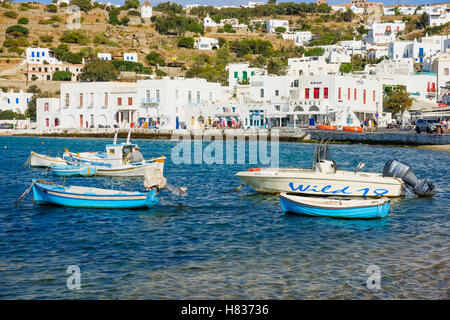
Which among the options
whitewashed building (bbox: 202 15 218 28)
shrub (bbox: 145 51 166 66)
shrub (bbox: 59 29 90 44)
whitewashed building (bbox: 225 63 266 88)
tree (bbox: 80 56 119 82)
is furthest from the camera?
whitewashed building (bbox: 202 15 218 28)

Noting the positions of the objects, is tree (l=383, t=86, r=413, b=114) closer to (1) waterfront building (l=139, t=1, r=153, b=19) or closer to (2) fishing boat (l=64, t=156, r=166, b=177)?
(2) fishing boat (l=64, t=156, r=166, b=177)

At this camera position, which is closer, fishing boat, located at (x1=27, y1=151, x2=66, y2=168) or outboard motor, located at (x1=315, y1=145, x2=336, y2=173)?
A: outboard motor, located at (x1=315, y1=145, x2=336, y2=173)

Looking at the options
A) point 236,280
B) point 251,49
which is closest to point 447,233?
point 236,280

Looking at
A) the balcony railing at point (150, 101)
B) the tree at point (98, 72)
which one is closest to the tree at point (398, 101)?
the balcony railing at point (150, 101)

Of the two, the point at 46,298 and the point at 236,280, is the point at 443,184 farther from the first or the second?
the point at 46,298

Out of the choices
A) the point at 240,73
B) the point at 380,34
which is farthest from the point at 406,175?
the point at 380,34

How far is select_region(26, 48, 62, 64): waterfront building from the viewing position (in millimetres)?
131925

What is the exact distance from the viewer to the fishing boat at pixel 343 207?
63.6ft

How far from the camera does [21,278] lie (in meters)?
13.2

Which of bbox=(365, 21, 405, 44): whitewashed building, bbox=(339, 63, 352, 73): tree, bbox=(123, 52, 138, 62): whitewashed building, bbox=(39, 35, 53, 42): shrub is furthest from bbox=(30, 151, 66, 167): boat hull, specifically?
bbox=(39, 35, 53, 42): shrub

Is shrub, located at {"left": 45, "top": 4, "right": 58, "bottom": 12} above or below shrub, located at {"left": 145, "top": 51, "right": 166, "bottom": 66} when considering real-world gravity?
above

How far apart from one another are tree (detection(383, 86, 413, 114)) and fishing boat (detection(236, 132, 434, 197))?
52539 mm

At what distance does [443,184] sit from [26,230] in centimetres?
2077

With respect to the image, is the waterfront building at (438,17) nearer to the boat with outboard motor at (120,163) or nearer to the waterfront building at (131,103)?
the waterfront building at (131,103)
